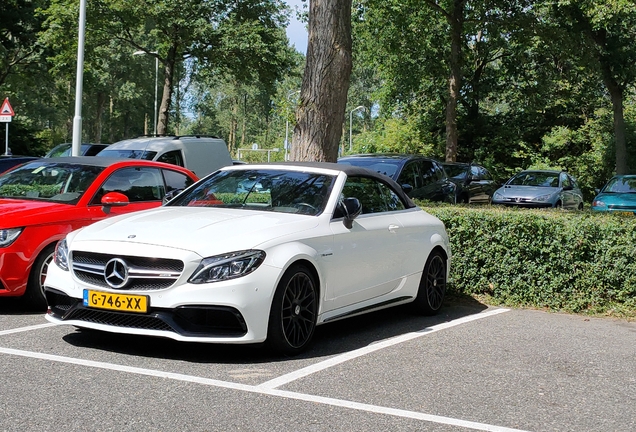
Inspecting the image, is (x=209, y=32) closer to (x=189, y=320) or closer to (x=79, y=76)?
(x=79, y=76)

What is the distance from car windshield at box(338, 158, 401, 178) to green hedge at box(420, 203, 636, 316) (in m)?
5.86

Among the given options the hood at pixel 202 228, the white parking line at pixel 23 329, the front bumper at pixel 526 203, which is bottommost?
the white parking line at pixel 23 329

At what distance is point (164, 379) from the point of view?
540 centimetres

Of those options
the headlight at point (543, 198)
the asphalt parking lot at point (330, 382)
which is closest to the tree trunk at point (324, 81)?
the asphalt parking lot at point (330, 382)

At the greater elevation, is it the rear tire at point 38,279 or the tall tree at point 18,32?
the tall tree at point 18,32

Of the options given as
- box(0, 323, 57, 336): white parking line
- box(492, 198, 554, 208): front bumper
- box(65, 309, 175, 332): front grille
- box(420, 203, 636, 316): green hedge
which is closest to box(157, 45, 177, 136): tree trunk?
box(492, 198, 554, 208): front bumper

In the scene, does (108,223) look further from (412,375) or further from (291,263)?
(412,375)

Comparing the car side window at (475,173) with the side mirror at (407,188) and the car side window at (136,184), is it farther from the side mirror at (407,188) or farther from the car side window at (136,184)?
the car side window at (136,184)

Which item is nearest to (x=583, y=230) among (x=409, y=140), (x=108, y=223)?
(x=108, y=223)

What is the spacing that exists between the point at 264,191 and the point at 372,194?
3.85 ft

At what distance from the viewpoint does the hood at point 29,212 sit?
25.1 ft

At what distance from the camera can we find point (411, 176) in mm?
16359

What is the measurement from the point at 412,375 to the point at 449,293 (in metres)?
4.20

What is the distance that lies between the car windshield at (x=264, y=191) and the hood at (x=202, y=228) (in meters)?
0.21
